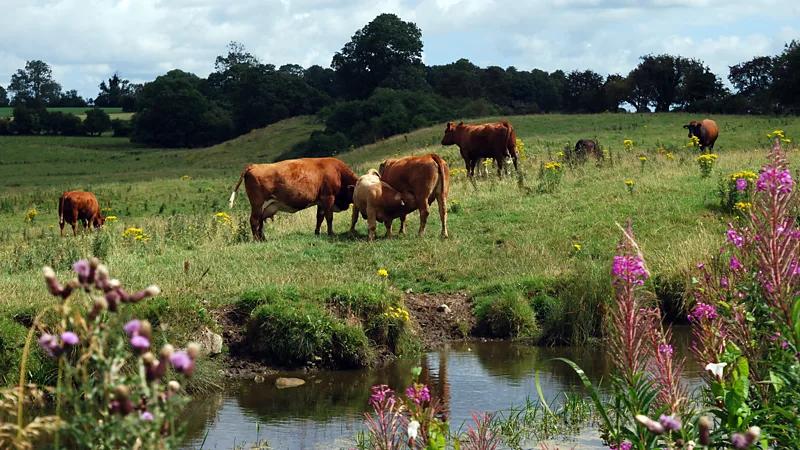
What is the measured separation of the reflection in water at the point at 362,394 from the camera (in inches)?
329

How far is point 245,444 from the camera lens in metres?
7.95

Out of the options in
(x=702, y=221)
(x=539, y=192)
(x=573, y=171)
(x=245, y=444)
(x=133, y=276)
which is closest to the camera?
(x=245, y=444)

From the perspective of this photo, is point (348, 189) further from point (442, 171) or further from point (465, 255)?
point (465, 255)

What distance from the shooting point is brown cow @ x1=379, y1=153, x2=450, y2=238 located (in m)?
16.2

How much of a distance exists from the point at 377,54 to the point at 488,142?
6484 centimetres

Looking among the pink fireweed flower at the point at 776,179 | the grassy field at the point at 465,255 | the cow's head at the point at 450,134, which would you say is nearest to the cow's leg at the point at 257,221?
the grassy field at the point at 465,255

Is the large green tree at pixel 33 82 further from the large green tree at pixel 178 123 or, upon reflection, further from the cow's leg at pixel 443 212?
the cow's leg at pixel 443 212

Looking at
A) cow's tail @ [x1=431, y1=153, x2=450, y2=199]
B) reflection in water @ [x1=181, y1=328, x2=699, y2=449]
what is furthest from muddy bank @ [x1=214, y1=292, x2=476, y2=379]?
cow's tail @ [x1=431, y1=153, x2=450, y2=199]

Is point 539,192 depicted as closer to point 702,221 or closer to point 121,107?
point 702,221

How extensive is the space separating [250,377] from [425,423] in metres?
6.49

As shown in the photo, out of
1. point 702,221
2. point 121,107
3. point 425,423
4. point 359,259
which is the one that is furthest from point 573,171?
point 121,107

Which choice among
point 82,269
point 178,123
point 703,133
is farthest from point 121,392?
point 178,123

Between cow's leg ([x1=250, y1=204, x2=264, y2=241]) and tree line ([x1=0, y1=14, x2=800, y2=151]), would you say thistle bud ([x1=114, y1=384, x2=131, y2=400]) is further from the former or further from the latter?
tree line ([x1=0, y1=14, x2=800, y2=151])

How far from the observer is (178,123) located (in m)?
82.1
